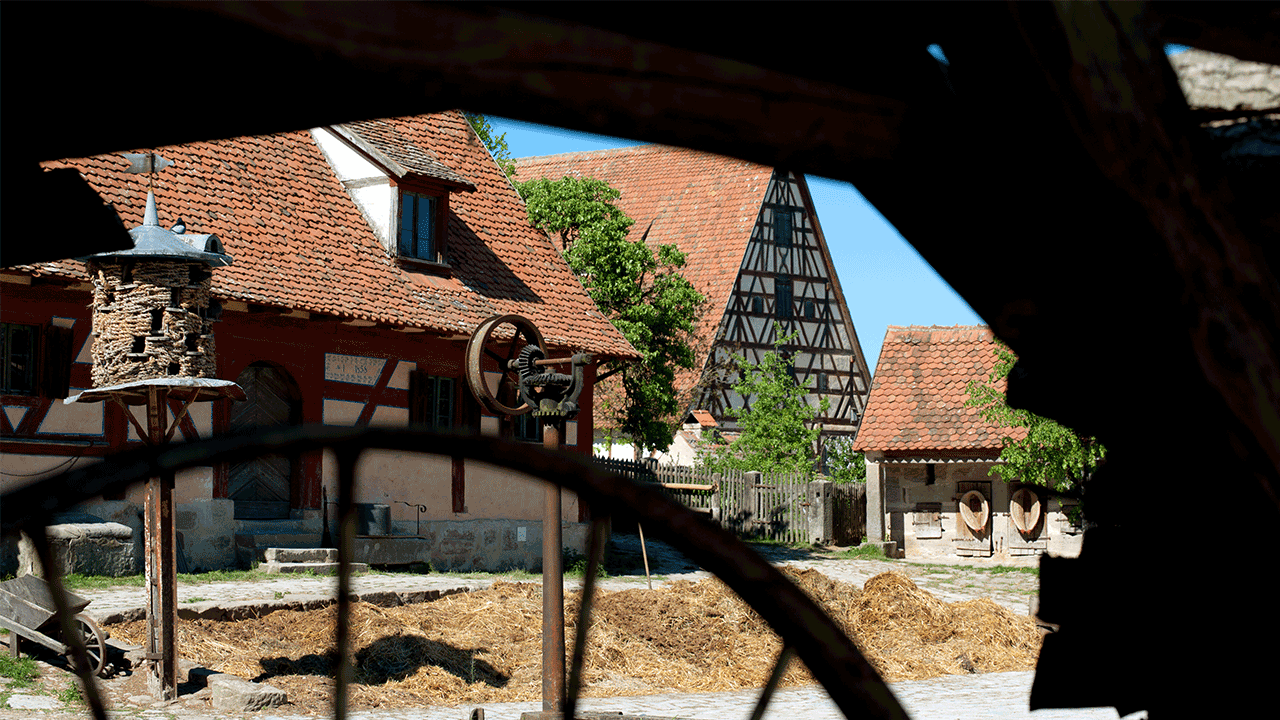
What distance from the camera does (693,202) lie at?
3080 centimetres

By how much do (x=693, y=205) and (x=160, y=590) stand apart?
80.5 ft

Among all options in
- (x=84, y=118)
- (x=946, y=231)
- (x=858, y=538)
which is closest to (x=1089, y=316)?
(x=946, y=231)

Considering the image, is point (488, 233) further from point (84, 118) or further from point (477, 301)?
point (84, 118)

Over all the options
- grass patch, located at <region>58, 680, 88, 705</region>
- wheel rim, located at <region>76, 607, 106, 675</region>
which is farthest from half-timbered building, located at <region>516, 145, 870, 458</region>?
grass patch, located at <region>58, 680, 88, 705</region>

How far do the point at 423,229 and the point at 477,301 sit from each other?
117 centimetres

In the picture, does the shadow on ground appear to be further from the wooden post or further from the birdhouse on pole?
the birdhouse on pole

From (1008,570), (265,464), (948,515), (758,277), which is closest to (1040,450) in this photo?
(1008,570)

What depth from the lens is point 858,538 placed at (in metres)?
23.0

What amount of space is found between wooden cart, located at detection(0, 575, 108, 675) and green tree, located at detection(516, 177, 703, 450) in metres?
12.7

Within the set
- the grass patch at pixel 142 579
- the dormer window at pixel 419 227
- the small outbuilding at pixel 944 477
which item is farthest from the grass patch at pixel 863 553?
the grass patch at pixel 142 579

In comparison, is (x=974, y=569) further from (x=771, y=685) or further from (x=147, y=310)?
(x=771, y=685)

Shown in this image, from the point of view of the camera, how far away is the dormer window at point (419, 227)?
614 inches

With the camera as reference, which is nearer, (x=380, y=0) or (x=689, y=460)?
(x=380, y=0)

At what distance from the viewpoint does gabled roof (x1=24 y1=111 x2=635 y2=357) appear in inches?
508
